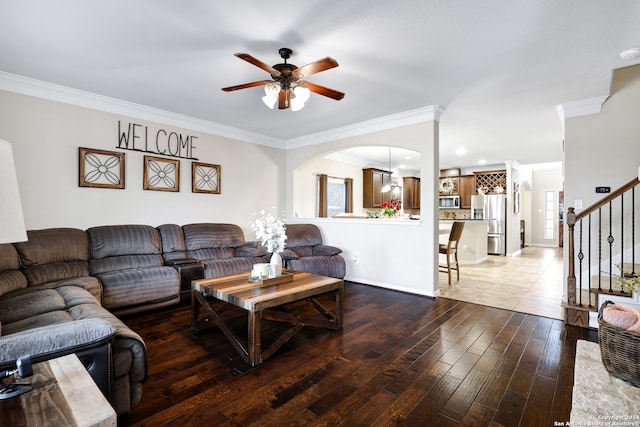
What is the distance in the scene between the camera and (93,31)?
2.42 metres

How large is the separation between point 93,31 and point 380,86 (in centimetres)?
262

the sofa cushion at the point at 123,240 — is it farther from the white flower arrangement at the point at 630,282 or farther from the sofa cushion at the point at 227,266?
the white flower arrangement at the point at 630,282

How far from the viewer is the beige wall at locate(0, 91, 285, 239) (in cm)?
335

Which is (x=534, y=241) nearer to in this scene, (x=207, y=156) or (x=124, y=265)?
(x=207, y=156)

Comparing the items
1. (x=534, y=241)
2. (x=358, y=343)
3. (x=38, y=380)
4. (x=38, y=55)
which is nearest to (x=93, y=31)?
(x=38, y=55)

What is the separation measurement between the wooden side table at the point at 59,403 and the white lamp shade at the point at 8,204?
446 mm

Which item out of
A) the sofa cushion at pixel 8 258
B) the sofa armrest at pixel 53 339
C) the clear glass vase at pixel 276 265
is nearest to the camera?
the sofa armrest at pixel 53 339

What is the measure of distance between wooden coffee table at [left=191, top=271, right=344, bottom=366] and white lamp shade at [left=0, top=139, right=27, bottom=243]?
155 centimetres

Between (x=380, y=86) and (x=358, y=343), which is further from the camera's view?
(x=380, y=86)

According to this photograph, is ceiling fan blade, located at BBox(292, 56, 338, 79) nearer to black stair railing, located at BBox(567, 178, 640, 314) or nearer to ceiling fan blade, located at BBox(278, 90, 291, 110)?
ceiling fan blade, located at BBox(278, 90, 291, 110)

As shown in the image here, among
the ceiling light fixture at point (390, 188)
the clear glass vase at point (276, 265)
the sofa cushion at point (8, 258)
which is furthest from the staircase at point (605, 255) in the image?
the sofa cushion at point (8, 258)

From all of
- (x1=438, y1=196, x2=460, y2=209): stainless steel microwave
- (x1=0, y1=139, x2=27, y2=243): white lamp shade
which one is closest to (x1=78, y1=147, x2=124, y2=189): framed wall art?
(x1=0, y1=139, x2=27, y2=243): white lamp shade

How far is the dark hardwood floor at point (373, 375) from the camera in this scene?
175cm

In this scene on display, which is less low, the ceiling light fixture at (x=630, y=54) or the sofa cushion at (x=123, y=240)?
the ceiling light fixture at (x=630, y=54)
